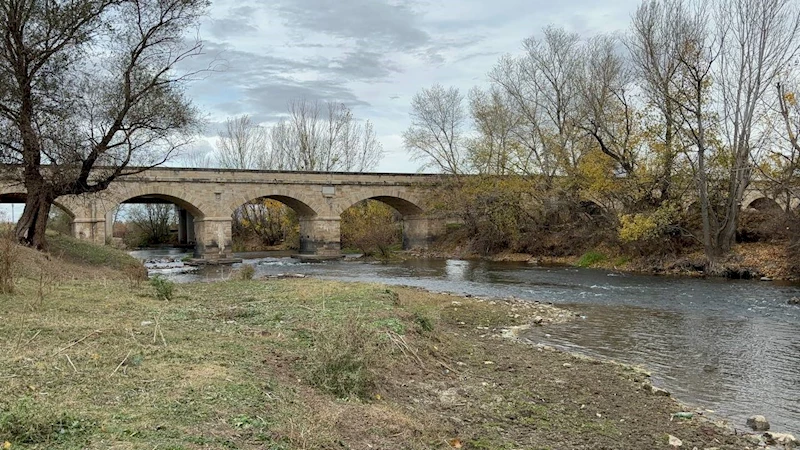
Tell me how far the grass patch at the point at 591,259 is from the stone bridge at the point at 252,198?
49.8ft

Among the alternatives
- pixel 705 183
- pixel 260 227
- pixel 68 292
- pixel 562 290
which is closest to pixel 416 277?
pixel 562 290

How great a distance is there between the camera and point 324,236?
42812 mm

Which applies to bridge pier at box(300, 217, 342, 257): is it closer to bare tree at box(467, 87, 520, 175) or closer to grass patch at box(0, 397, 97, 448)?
bare tree at box(467, 87, 520, 175)

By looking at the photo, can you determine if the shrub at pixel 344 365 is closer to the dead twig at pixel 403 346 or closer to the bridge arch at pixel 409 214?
the dead twig at pixel 403 346

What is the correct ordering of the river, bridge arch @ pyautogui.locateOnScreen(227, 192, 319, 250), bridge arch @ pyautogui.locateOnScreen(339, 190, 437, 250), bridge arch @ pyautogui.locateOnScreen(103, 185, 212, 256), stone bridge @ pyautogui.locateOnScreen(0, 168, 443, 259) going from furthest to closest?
bridge arch @ pyautogui.locateOnScreen(227, 192, 319, 250) → bridge arch @ pyautogui.locateOnScreen(339, 190, 437, 250) → bridge arch @ pyautogui.locateOnScreen(103, 185, 212, 256) → stone bridge @ pyautogui.locateOnScreen(0, 168, 443, 259) → the river

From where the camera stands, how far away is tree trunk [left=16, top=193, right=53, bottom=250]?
767 inches

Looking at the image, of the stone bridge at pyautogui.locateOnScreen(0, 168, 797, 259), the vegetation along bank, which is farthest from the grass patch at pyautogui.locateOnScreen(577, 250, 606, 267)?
the vegetation along bank

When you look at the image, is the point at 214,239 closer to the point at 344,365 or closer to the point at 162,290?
the point at 162,290

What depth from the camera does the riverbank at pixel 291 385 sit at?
14.5ft

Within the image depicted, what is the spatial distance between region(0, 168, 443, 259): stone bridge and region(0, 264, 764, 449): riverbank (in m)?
26.6

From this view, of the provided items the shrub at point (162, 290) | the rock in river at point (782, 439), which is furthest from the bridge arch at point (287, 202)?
the rock in river at point (782, 439)

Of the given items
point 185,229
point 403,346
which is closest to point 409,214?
point 185,229

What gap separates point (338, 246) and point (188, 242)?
24.8 meters

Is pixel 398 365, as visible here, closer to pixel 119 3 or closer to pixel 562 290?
pixel 562 290
